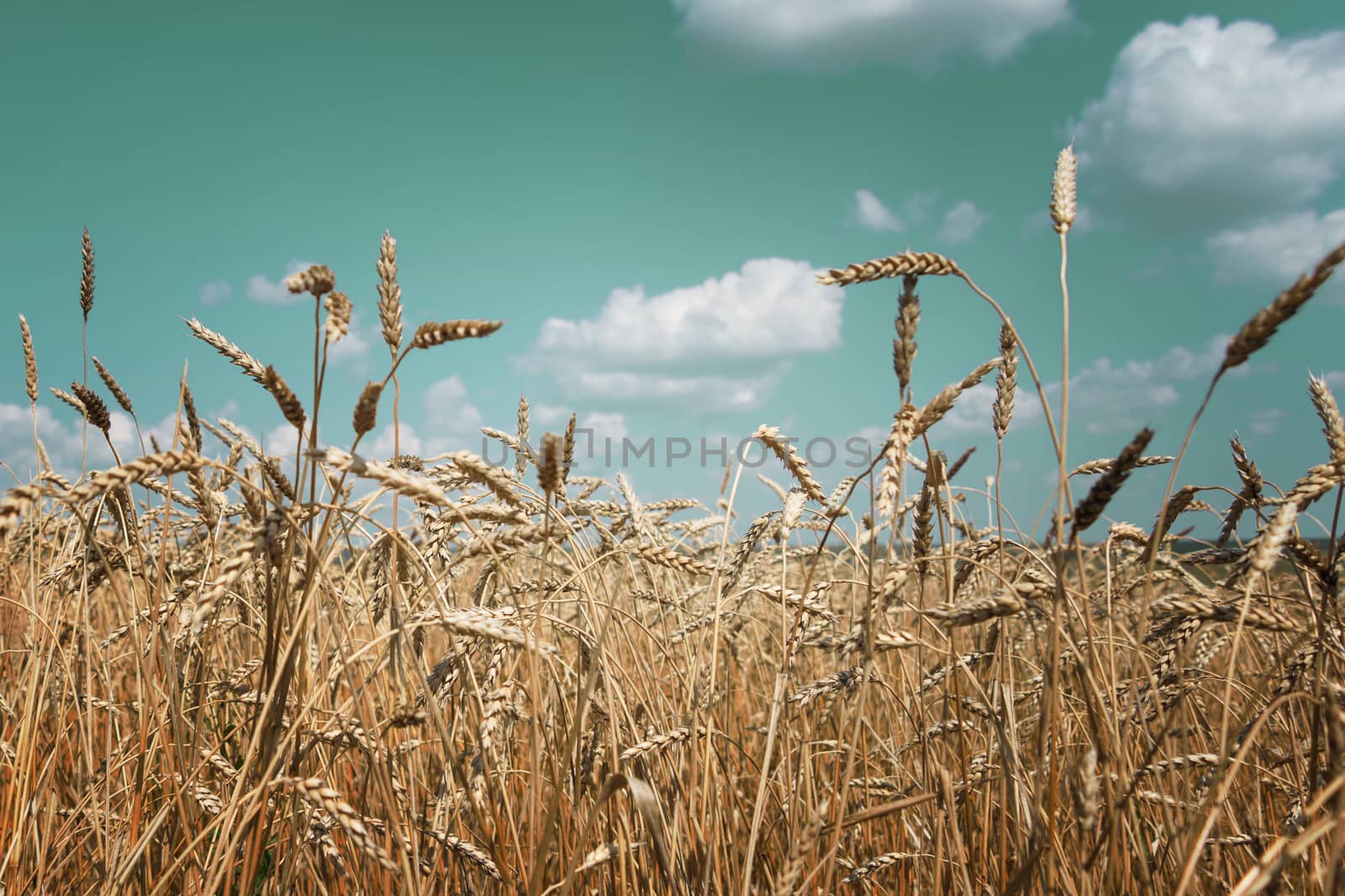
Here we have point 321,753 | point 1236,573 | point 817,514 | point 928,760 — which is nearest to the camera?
point 1236,573

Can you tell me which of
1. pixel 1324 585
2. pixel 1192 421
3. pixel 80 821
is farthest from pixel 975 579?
pixel 80 821

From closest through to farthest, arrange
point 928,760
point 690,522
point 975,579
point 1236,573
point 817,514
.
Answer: point 1236,573 → point 928,760 → point 975,579 → point 817,514 → point 690,522

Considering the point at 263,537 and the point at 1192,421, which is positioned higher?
the point at 1192,421

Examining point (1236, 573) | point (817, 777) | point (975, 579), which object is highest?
point (1236, 573)

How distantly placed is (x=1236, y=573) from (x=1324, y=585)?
0.19 metres

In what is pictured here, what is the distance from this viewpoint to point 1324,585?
160 centimetres

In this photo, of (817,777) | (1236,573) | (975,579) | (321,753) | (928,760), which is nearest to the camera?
(1236,573)

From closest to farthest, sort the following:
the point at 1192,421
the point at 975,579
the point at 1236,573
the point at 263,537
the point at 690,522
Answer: the point at 263,537 < the point at 1192,421 < the point at 1236,573 < the point at 975,579 < the point at 690,522

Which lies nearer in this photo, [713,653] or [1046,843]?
[1046,843]

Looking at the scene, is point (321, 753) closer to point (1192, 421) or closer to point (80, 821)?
point (80, 821)

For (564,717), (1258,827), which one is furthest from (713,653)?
(1258,827)

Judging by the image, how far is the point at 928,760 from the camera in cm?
180

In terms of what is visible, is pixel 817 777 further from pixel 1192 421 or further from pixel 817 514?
pixel 1192 421

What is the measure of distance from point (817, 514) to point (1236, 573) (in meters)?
2.08
